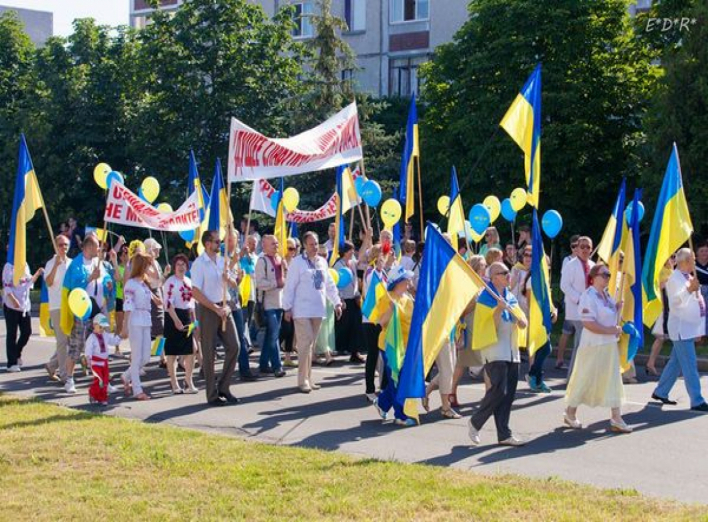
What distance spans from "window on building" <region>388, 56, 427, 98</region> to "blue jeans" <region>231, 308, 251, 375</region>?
31.4 meters

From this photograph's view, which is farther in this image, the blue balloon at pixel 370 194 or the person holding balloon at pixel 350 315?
the blue balloon at pixel 370 194

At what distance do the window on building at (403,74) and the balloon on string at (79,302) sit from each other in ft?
109

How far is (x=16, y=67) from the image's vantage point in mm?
44812

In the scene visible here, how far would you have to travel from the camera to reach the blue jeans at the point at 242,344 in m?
14.1

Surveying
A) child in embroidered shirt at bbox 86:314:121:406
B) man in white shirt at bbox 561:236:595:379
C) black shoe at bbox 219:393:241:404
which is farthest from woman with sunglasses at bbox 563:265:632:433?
child in embroidered shirt at bbox 86:314:121:406

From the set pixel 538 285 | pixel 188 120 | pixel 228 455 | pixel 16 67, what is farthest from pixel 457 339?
pixel 16 67

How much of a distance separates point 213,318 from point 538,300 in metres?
3.66

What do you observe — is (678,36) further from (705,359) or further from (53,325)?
(53,325)

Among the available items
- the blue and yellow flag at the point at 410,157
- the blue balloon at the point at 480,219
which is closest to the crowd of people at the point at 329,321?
the blue and yellow flag at the point at 410,157

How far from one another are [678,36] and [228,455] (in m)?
18.2

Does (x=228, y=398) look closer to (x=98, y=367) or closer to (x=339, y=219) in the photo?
(x=98, y=367)

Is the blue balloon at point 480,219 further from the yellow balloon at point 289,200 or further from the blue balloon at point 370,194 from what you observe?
the yellow balloon at point 289,200

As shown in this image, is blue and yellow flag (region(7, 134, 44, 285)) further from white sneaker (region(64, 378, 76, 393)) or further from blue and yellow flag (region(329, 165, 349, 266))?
blue and yellow flag (region(329, 165, 349, 266))

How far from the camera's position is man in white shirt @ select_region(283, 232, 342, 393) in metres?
13.0
